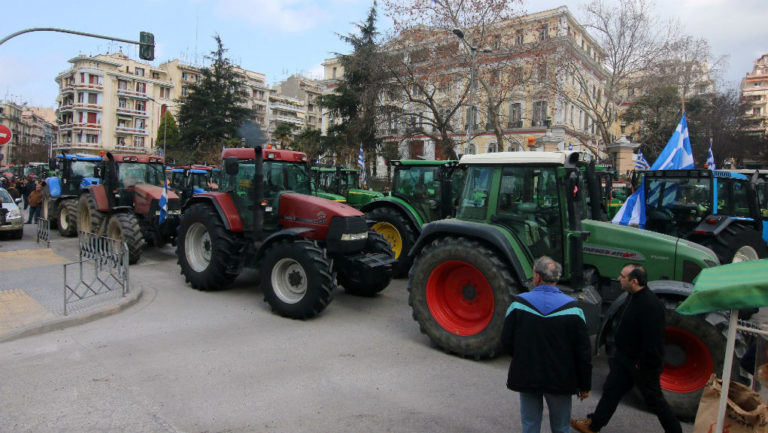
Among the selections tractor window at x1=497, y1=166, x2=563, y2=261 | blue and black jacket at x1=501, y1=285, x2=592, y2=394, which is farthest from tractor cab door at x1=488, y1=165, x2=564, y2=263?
blue and black jacket at x1=501, y1=285, x2=592, y2=394

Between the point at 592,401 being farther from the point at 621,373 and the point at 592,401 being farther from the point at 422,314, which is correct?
the point at 422,314

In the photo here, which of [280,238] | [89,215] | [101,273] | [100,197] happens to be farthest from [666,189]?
[89,215]

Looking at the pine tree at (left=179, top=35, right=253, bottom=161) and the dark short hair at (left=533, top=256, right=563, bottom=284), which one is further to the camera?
the pine tree at (left=179, top=35, right=253, bottom=161)

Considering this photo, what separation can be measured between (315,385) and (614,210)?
41.1ft

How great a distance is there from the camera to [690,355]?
456 cm

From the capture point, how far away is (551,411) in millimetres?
3279

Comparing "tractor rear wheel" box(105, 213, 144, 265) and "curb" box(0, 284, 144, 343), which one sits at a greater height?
"tractor rear wheel" box(105, 213, 144, 265)

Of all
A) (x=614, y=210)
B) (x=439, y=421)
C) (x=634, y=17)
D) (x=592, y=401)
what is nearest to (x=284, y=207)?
(x=439, y=421)

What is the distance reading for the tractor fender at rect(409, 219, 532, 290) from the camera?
17.9 ft

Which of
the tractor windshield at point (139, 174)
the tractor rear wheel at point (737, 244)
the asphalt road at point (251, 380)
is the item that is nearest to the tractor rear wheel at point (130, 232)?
the tractor windshield at point (139, 174)

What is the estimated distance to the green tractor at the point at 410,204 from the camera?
10227 millimetres

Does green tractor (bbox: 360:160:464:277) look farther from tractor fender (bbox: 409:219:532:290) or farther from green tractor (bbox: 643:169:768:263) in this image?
green tractor (bbox: 643:169:768:263)

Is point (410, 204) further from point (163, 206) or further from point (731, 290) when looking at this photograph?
point (731, 290)

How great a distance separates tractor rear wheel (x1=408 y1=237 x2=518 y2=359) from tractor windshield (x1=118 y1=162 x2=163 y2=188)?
9229 millimetres
